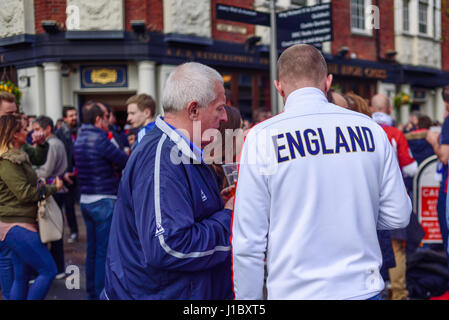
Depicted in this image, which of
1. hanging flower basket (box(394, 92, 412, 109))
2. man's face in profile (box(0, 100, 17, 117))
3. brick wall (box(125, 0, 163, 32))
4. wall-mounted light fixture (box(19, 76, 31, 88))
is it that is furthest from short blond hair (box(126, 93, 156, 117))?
hanging flower basket (box(394, 92, 412, 109))

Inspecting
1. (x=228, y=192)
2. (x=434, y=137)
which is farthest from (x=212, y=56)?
(x=228, y=192)

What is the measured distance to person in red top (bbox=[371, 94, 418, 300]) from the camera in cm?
421

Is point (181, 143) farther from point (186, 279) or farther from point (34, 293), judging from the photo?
point (34, 293)

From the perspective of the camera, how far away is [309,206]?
1.71 metres

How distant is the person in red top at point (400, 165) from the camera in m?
4.21

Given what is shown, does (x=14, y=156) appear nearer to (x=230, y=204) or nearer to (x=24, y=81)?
(x=24, y=81)

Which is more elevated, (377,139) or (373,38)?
(373,38)

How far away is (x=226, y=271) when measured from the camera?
1993mm

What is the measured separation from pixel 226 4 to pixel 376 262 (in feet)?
12.5

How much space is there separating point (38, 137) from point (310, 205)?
4281 millimetres

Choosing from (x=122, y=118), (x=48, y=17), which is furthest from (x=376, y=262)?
(x=122, y=118)

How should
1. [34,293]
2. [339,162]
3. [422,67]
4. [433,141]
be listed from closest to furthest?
1. [339,162]
2. [34,293]
3. [433,141]
4. [422,67]

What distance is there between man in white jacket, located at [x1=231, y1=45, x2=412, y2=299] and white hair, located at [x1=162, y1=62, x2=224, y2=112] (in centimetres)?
27

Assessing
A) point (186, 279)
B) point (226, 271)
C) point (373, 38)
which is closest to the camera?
point (186, 279)
